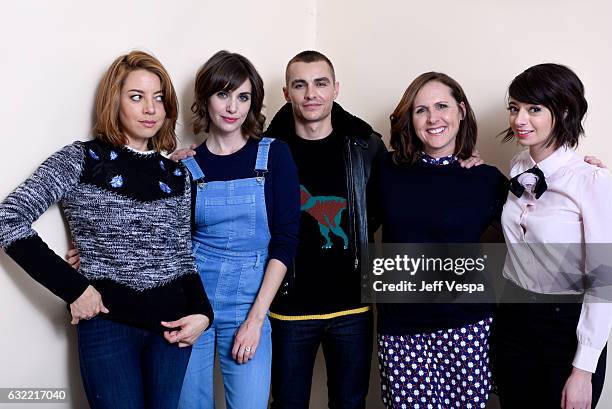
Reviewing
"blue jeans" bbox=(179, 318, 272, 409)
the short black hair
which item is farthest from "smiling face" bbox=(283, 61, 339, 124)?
"blue jeans" bbox=(179, 318, 272, 409)

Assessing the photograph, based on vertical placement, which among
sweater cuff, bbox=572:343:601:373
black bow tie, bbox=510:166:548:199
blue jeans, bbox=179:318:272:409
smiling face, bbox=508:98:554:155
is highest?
smiling face, bbox=508:98:554:155

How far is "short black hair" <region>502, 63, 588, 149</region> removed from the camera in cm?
162

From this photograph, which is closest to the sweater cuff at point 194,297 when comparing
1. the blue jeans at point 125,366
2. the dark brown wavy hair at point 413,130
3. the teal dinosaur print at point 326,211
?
the blue jeans at point 125,366

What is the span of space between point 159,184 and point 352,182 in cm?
64

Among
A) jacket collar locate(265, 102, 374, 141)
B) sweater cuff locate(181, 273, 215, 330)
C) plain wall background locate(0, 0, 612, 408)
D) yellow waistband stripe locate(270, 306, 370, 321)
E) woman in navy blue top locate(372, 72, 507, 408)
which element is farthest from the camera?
jacket collar locate(265, 102, 374, 141)

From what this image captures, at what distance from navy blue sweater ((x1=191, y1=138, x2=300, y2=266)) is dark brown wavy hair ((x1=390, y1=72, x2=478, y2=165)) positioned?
37cm

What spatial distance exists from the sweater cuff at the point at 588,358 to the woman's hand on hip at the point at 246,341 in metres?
0.86

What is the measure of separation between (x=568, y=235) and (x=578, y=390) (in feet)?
1.31

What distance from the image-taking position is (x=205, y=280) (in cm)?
172

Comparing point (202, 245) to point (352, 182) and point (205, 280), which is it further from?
point (352, 182)

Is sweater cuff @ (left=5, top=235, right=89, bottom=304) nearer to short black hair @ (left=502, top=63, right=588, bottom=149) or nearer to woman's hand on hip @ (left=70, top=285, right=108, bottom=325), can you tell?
woman's hand on hip @ (left=70, top=285, right=108, bottom=325)

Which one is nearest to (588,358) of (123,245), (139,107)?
(123,245)

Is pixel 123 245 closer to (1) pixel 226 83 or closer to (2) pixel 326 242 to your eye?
(1) pixel 226 83

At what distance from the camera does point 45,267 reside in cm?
137
